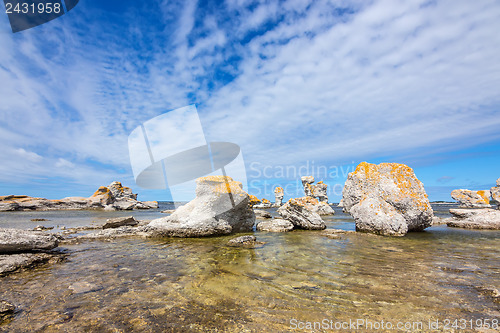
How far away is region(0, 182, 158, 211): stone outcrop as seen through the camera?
59.5 meters

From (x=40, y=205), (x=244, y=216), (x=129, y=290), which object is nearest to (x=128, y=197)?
(x=40, y=205)

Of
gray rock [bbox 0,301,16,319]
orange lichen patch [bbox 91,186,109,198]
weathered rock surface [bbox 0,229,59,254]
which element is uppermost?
orange lichen patch [bbox 91,186,109,198]

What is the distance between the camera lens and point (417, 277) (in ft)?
19.4

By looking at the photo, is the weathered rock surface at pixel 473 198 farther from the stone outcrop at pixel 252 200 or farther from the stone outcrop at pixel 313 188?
the stone outcrop at pixel 252 200

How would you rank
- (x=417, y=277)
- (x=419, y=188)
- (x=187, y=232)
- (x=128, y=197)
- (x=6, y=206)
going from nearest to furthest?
1. (x=417, y=277)
2. (x=187, y=232)
3. (x=419, y=188)
4. (x=6, y=206)
5. (x=128, y=197)

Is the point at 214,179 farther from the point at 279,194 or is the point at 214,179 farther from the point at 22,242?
the point at 279,194

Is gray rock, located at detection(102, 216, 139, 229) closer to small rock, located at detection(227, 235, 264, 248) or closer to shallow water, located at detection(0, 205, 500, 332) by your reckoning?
shallow water, located at detection(0, 205, 500, 332)

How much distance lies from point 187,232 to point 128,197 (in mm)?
73797

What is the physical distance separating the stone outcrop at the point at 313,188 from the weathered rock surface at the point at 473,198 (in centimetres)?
4338

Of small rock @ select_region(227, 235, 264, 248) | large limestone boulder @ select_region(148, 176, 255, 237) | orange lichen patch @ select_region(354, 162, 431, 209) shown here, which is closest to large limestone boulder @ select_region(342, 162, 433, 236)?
orange lichen patch @ select_region(354, 162, 431, 209)

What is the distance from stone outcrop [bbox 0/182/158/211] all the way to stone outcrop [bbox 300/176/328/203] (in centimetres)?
5895

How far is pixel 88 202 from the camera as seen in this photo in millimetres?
69375

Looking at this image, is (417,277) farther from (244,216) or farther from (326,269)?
(244,216)

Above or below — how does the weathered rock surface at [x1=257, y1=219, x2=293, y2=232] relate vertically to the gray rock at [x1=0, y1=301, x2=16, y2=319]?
below
